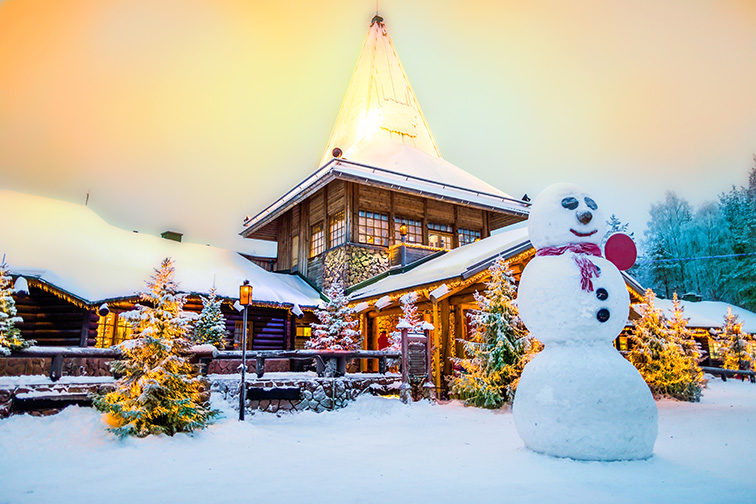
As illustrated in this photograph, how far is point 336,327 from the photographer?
16.4 metres

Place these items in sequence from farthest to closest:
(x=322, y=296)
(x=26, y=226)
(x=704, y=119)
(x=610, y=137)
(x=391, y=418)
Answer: (x=610, y=137) → (x=704, y=119) → (x=322, y=296) → (x=26, y=226) → (x=391, y=418)

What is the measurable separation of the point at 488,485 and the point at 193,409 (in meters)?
5.07

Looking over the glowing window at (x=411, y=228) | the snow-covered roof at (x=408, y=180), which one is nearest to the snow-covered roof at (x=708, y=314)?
the snow-covered roof at (x=408, y=180)

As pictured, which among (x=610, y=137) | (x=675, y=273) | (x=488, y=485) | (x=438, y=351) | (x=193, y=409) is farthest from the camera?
(x=610, y=137)

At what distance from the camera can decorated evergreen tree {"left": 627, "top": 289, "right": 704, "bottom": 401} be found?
12.7 metres

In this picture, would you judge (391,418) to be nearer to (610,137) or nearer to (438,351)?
(438,351)

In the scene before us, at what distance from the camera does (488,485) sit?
469 cm

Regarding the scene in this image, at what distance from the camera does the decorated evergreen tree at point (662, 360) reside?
41.5 feet

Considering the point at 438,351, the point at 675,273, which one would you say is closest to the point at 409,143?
the point at 438,351

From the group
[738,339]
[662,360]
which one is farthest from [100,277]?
[738,339]

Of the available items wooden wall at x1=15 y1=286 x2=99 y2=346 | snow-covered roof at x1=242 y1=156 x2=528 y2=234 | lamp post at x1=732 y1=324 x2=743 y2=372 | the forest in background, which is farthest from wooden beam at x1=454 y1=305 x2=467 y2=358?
the forest in background

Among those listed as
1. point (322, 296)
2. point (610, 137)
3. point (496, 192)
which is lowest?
point (322, 296)

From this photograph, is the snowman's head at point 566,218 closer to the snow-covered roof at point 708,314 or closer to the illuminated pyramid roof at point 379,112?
the illuminated pyramid roof at point 379,112

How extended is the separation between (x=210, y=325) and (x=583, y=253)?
41.4 ft
